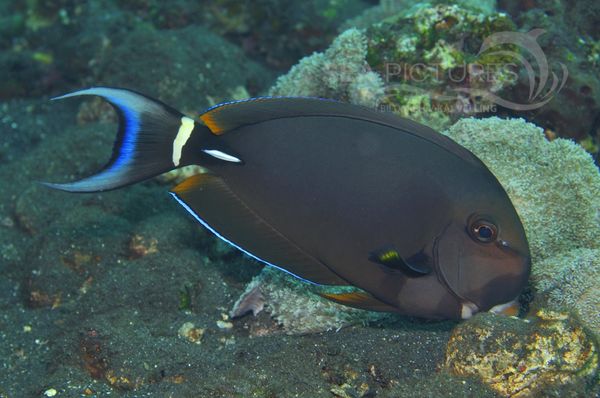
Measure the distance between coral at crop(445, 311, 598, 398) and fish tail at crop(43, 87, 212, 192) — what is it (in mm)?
1628

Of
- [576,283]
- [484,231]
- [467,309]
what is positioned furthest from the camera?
[576,283]

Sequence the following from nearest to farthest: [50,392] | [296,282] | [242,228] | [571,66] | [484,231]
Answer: [484,231] < [242,228] < [50,392] < [296,282] < [571,66]

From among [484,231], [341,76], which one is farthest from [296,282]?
[341,76]

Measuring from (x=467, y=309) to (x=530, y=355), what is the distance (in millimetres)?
444

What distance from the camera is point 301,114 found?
244cm

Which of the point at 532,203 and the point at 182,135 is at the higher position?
the point at 182,135

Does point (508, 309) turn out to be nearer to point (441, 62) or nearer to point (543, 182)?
point (543, 182)

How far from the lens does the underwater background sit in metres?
2.73

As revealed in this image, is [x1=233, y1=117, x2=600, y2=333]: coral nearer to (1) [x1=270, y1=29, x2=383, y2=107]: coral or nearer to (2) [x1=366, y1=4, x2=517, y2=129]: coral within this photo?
(2) [x1=366, y1=4, x2=517, y2=129]: coral

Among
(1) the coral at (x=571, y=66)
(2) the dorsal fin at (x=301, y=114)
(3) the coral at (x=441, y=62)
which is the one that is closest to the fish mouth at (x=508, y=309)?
(2) the dorsal fin at (x=301, y=114)

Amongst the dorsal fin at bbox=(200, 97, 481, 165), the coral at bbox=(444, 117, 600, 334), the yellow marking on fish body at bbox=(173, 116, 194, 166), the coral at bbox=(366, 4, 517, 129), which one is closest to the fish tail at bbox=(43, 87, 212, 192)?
the yellow marking on fish body at bbox=(173, 116, 194, 166)

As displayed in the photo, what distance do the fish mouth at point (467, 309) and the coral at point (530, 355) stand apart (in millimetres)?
215

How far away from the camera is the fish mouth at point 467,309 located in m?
2.29

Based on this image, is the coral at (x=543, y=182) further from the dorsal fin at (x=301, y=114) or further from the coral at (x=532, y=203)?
the dorsal fin at (x=301, y=114)
